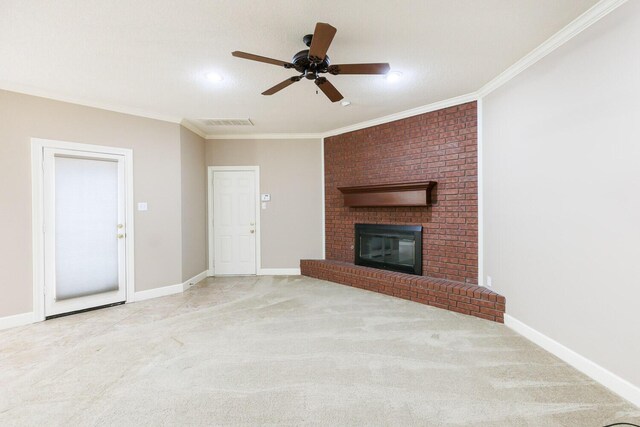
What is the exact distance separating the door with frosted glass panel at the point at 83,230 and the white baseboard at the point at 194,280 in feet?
2.60

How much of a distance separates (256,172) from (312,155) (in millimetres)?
1080

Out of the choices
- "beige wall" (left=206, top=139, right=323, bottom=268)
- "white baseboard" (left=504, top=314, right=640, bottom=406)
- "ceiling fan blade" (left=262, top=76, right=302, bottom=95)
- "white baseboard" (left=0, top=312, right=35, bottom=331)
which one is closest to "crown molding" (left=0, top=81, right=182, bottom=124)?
"beige wall" (left=206, top=139, right=323, bottom=268)

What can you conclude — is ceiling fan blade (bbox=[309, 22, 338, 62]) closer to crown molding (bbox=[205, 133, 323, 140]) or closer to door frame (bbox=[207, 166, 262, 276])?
crown molding (bbox=[205, 133, 323, 140])

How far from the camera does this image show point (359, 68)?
88.0 inches

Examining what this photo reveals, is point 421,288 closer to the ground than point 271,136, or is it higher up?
closer to the ground

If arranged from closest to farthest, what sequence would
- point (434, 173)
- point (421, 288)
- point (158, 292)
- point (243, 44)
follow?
point (243, 44), point (421, 288), point (434, 173), point (158, 292)

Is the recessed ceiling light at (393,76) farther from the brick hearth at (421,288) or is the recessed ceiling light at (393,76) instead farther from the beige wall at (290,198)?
the brick hearth at (421,288)

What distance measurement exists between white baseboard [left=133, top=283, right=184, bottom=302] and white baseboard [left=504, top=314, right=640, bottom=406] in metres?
4.29

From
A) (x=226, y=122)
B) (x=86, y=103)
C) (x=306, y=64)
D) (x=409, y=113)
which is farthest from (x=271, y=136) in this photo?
(x=306, y=64)

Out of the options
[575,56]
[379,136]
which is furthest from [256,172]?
[575,56]

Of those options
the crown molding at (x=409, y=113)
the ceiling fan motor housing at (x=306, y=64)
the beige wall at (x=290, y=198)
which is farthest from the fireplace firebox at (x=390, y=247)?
the ceiling fan motor housing at (x=306, y=64)

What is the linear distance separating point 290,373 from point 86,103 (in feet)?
13.0

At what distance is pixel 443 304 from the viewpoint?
3.46 m

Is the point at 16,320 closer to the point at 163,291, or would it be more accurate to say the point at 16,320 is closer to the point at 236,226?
the point at 163,291
